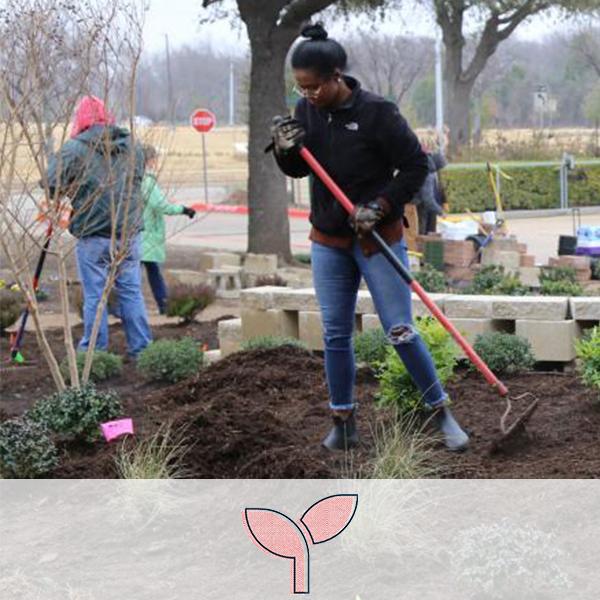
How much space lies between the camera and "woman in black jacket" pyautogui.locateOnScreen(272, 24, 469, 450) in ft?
18.9

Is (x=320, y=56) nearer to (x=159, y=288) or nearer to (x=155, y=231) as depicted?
(x=155, y=231)

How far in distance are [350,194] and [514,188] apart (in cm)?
2349

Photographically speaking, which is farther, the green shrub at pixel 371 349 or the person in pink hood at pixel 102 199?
the green shrub at pixel 371 349

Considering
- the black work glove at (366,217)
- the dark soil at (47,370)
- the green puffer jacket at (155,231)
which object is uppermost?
the black work glove at (366,217)

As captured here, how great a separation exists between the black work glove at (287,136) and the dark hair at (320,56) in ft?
0.80

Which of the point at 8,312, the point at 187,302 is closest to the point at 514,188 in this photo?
the point at 187,302

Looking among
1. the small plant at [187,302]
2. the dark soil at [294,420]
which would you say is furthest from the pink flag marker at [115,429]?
the small plant at [187,302]

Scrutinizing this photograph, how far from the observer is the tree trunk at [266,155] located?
16.6 meters

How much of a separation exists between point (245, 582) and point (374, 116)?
83.8 inches

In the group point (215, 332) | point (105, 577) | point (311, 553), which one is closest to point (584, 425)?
point (311, 553)

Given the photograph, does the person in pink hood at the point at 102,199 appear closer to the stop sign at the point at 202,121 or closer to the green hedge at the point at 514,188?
the green hedge at the point at 514,188

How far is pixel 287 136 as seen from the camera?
577cm

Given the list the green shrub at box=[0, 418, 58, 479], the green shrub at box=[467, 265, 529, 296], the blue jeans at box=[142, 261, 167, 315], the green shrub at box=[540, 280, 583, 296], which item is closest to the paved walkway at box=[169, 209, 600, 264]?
the green shrub at box=[467, 265, 529, 296]

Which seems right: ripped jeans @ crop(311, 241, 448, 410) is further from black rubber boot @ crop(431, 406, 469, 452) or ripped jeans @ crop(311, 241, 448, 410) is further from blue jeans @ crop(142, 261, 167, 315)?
blue jeans @ crop(142, 261, 167, 315)
